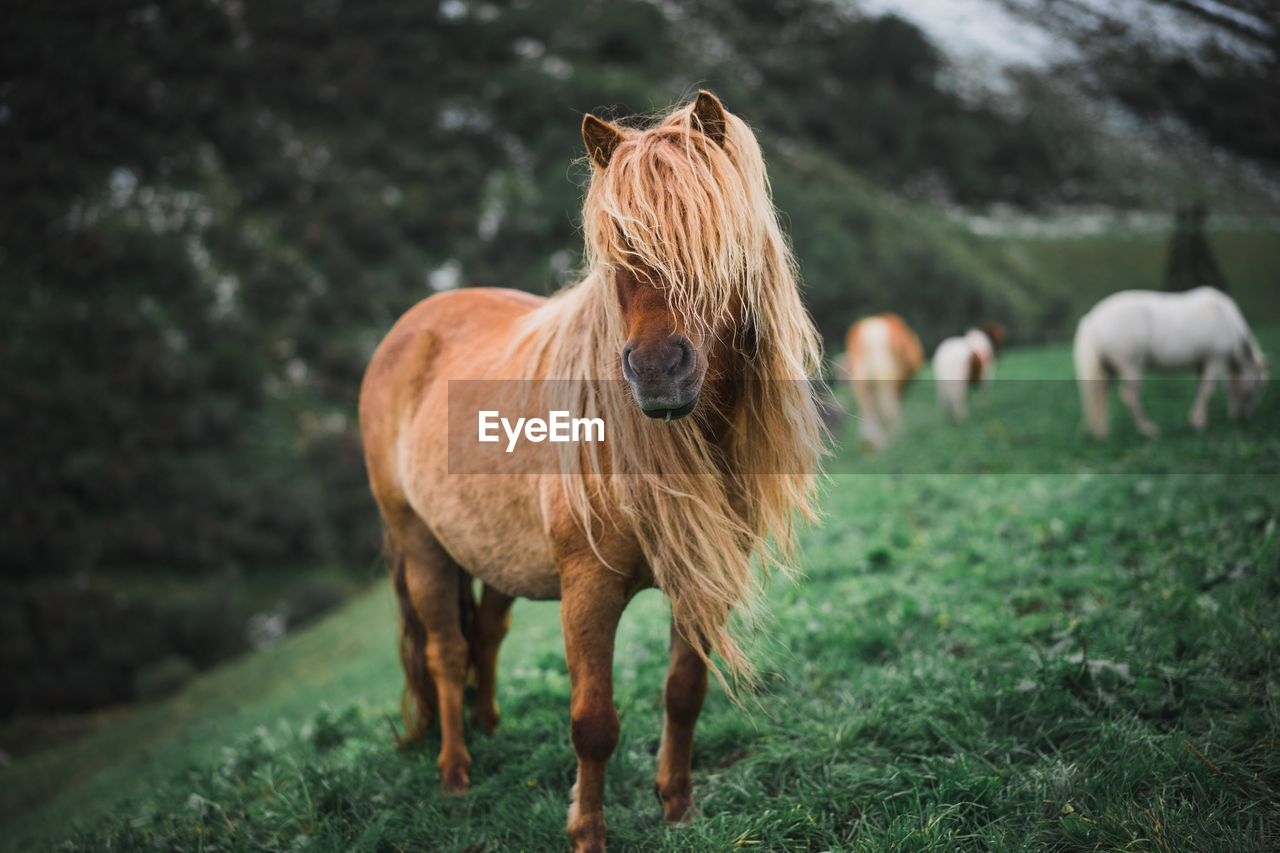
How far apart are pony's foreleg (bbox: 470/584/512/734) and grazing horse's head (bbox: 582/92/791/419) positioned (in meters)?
1.98

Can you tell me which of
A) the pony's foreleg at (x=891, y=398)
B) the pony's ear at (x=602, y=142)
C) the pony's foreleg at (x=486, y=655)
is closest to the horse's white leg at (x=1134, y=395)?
the pony's foreleg at (x=891, y=398)

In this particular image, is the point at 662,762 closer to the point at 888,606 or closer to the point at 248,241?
the point at 888,606

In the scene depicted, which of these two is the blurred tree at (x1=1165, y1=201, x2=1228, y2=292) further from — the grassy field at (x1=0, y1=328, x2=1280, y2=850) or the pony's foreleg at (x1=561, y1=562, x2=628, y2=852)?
the pony's foreleg at (x1=561, y1=562, x2=628, y2=852)

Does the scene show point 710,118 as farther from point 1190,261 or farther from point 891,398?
point 1190,261

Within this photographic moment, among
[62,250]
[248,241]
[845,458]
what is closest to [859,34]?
[248,241]

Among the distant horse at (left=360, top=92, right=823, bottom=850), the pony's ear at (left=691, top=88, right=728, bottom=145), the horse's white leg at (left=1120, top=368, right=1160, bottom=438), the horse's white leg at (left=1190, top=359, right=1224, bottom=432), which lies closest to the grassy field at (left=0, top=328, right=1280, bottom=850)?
the distant horse at (left=360, top=92, right=823, bottom=850)

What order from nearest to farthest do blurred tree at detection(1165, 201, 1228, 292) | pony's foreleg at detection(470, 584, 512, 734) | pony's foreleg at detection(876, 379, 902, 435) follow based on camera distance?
pony's foreleg at detection(470, 584, 512, 734), pony's foreleg at detection(876, 379, 902, 435), blurred tree at detection(1165, 201, 1228, 292)

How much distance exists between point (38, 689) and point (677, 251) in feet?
110

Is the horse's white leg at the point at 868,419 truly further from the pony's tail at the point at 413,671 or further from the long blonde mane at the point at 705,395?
the long blonde mane at the point at 705,395

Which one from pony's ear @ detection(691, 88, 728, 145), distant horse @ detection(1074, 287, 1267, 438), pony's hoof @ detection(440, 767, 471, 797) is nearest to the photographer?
pony's ear @ detection(691, 88, 728, 145)

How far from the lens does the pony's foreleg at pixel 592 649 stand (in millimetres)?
2357

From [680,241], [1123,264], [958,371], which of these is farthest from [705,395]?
[1123,264]

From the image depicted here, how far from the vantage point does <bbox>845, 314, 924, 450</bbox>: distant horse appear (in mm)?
13836

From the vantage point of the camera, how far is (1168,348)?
8297 millimetres
